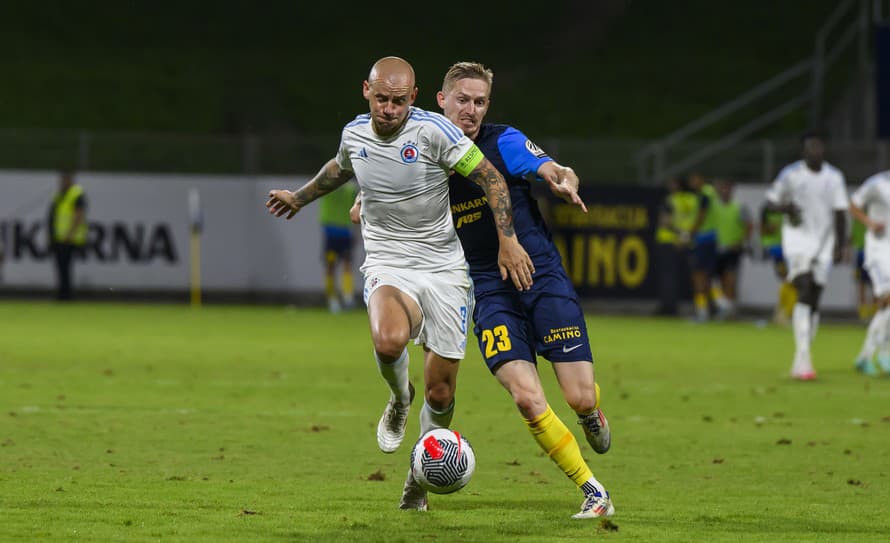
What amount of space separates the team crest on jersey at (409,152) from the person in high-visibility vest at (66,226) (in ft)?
A: 61.8

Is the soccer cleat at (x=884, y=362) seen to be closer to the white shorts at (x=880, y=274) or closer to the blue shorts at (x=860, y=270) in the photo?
the white shorts at (x=880, y=274)

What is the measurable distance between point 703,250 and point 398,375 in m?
17.0

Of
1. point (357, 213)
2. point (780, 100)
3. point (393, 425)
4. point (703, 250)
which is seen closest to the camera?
point (393, 425)

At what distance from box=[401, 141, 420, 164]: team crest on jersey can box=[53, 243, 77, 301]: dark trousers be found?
19232mm

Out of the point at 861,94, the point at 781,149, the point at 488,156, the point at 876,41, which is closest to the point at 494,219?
the point at 488,156

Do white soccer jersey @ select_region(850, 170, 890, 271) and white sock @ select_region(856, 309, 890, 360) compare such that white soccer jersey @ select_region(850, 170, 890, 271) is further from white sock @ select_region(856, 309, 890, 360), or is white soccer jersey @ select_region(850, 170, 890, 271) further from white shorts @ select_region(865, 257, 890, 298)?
white sock @ select_region(856, 309, 890, 360)

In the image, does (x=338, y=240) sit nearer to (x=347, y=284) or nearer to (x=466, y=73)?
(x=347, y=284)

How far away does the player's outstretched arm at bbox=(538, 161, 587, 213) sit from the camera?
7.20 meters

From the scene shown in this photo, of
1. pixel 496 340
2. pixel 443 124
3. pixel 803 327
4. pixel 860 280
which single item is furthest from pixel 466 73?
pixel 860 280

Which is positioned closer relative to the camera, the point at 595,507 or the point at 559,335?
the point at 595,507

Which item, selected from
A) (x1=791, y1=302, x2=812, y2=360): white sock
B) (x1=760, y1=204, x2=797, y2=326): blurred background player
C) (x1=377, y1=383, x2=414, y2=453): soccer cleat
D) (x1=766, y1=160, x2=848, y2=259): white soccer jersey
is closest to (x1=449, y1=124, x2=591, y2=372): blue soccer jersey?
(x1=377, y1=383, x2=414, y2=453): soccer cleat

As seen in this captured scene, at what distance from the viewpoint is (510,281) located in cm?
791

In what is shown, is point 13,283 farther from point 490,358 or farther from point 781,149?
point 490,358

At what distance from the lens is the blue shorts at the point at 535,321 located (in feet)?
25.3
